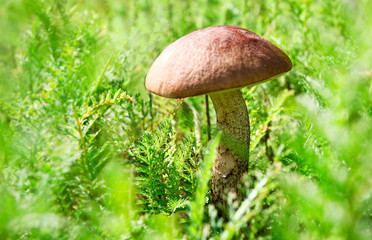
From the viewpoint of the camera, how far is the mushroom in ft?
2.40

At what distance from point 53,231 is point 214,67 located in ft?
1.69

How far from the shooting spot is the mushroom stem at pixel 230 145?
3.16ft

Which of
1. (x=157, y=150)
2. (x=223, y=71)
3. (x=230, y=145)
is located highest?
(x=223, y=71)

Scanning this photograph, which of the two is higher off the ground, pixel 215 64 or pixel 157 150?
pixel 215 64

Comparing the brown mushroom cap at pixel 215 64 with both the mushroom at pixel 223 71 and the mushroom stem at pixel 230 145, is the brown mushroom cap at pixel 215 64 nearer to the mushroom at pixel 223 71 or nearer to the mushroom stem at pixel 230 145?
the mushroom at pixel 223 71

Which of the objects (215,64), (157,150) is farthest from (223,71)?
(157,150)

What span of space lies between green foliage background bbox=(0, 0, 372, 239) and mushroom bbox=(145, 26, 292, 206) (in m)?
0.09

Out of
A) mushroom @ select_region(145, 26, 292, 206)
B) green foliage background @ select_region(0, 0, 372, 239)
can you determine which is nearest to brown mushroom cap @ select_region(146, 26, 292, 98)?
mushroom @ select_region(145, 26, 292, 206)

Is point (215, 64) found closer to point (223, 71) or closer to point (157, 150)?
point (223, 71)

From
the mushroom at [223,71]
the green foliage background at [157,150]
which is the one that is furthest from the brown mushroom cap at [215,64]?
the green foliage background at [157,150]

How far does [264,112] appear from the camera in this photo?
4.11 feet

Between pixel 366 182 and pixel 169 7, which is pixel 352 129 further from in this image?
pixel 169 7

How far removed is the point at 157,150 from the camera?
30.0 inches

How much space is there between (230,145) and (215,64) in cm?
35
